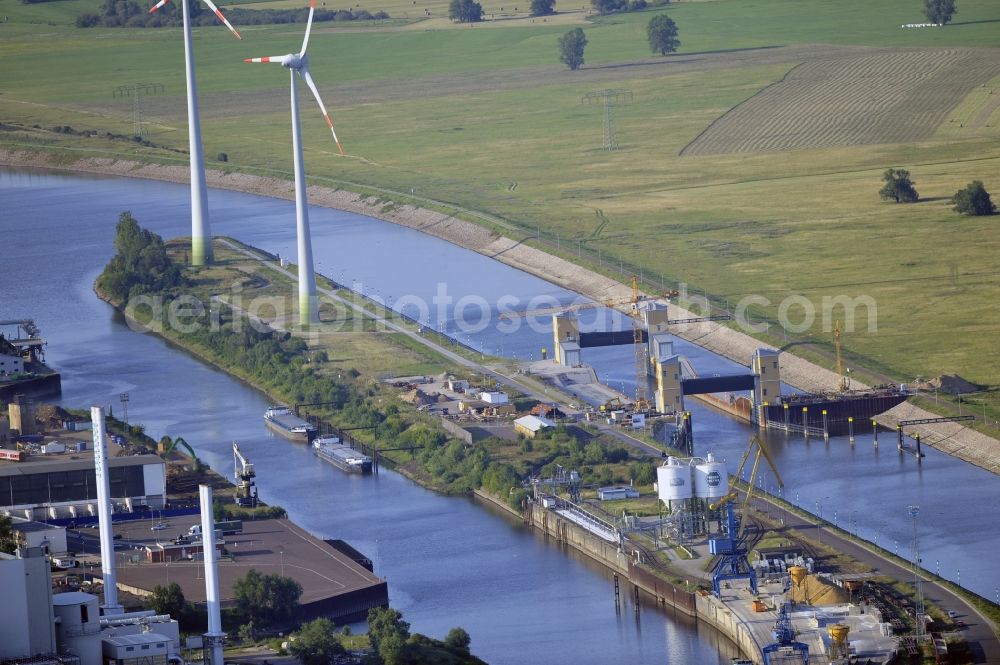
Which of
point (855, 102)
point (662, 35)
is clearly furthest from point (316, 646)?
point (662, 35)

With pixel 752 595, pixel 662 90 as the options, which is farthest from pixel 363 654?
pixel 662 90

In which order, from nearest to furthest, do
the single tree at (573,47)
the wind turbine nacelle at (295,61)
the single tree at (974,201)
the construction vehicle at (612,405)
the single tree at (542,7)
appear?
1. the construction vehicle at (612,405)
2. the wind turbine nacelle at (295,61)
3. the single tree at (974,201)
4. the single tree at (573,47)
5. the single tree at (542,7)

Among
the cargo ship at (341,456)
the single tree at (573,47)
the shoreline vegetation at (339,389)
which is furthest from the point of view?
the single tree at (573,47)

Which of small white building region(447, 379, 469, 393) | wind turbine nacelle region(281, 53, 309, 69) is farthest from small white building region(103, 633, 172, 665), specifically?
wind turbine nacelle region(281, 53, 309, 69)

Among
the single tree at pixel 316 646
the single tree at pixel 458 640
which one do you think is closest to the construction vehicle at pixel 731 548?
the single tree at pixel 458 640

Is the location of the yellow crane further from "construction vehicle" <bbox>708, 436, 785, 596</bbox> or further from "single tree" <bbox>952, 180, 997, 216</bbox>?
"single tree" <bbox>952, 180, 997, 216</bbox>

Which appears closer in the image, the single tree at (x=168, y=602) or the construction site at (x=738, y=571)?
the construction site at (x=738, y=571)

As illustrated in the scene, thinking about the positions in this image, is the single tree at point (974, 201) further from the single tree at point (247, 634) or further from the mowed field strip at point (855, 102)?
the single tree at point (247, 634)

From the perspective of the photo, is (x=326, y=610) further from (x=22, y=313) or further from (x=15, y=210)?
(x=15, y=210)
